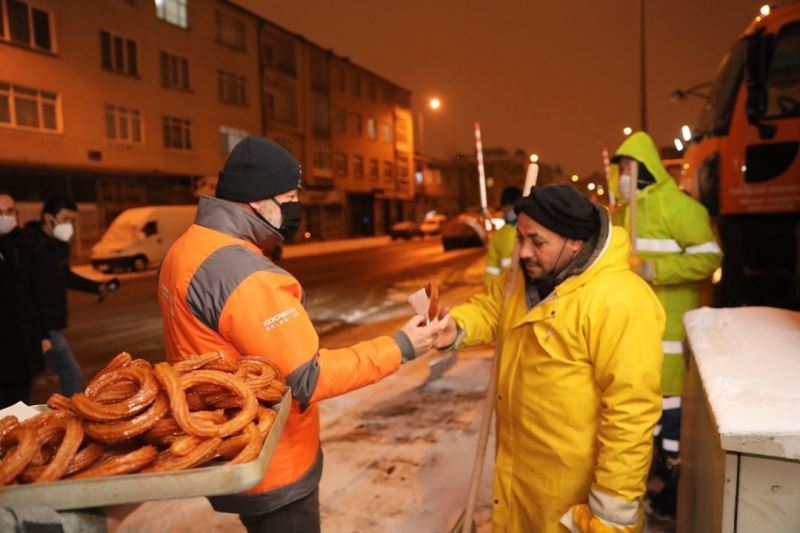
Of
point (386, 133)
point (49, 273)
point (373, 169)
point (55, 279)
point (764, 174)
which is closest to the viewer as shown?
point (49, 273)

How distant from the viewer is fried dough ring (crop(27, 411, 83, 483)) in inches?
51.3

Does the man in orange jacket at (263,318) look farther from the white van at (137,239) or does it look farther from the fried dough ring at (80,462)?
the white van at (137,239)

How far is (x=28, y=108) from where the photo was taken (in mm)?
21906

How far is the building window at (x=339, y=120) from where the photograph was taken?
45.0 metres

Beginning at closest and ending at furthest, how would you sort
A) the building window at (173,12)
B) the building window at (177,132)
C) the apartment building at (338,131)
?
the building window at (173,12) < the building window at (177,132) < the apartment building at (338,131)

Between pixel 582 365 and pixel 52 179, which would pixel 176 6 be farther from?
pixel 582 365

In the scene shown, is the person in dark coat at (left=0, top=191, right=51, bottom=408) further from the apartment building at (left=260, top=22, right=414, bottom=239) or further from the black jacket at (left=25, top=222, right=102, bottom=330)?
the apartment building at (left=260, top=22, right=414, bottom=239)

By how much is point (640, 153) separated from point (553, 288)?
7.77 feet

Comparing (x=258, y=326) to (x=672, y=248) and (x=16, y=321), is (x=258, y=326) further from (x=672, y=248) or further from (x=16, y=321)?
(x=16, y=321)

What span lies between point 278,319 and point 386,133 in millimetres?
52773

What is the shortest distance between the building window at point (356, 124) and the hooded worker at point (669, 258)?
44852 mm

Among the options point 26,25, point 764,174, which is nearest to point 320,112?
point 26,25

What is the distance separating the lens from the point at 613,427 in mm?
2062

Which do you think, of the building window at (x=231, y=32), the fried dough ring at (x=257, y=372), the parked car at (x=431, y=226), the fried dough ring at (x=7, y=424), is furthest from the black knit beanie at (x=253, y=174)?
the parked car at (x=431, y=226)
